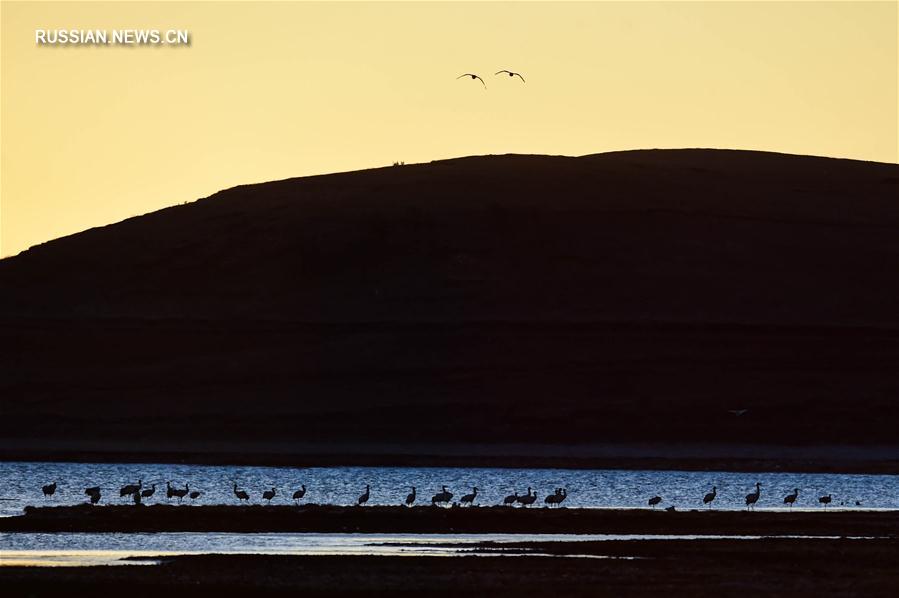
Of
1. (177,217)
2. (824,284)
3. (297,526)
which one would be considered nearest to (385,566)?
(297,526)

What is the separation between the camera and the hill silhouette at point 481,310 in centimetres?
11169

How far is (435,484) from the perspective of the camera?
74250mm

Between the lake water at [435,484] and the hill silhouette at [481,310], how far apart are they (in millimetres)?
19439

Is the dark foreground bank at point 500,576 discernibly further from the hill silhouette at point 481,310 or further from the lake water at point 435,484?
the hill silhouette at point 481,310

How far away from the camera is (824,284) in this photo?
130875mm

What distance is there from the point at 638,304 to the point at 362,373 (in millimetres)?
20493

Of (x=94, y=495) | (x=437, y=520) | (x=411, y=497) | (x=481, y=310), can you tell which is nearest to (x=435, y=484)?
(x=411, y=497)

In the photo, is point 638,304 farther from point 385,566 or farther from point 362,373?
point 385,566

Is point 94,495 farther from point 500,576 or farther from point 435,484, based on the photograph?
point 435,484

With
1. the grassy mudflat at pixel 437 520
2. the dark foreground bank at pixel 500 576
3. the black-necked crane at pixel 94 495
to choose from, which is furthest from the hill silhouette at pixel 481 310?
the dark foreground bank at pixel 500 576

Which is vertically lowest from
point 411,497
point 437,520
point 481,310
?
point 437,520

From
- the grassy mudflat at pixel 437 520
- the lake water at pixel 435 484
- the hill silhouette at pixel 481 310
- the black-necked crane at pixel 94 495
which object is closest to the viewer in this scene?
the grassy mudflat at pixel 437 520

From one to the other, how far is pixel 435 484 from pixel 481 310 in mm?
51322

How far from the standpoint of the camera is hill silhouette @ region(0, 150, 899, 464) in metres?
112
